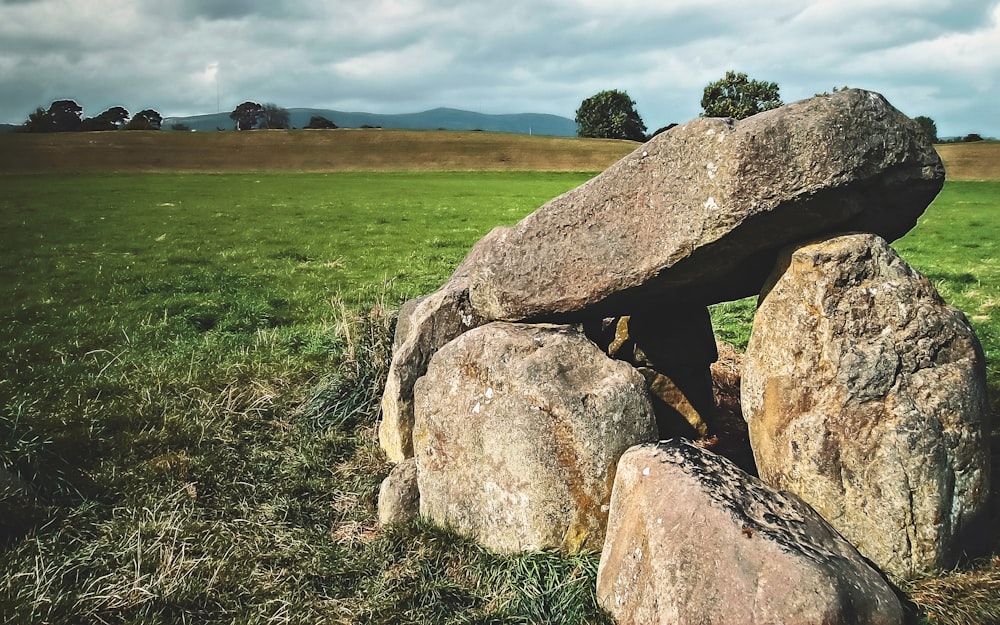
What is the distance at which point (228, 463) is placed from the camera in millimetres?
7984

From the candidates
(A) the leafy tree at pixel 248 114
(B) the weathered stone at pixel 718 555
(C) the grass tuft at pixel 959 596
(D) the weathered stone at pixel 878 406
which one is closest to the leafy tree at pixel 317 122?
(A) the leafy tree at pixel 248 114

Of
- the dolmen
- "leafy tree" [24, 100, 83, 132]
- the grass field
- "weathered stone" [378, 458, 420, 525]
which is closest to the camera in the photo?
the dolmen

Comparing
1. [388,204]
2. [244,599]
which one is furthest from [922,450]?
[388,204]

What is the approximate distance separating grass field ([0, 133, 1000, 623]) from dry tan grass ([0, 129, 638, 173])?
4935cm

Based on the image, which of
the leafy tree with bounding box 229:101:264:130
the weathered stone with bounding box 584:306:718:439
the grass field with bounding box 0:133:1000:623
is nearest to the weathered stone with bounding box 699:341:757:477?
the weathered stone with bounding box 584:306:718:439

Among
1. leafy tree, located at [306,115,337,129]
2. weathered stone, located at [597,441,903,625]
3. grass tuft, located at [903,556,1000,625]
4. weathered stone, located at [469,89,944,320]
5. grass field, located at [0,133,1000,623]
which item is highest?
leafy tree, located at [306,115,337,129]

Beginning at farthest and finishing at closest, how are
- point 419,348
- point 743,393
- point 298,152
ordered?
1. point 298,152
2. point 419,348
3. point 743,393

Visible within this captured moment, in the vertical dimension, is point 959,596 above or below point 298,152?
below

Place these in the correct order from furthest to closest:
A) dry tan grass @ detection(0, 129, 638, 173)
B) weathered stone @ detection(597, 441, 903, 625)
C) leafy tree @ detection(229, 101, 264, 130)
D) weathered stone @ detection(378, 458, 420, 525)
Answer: leafy tree @ detection(229, 101, 264, 130) → dry tan grass @ detection(0, 129, 638, 173) → weathered stone @ detection(378, 458, 420, 525) → weathered stone @ detection(597, 441, 903, 625)

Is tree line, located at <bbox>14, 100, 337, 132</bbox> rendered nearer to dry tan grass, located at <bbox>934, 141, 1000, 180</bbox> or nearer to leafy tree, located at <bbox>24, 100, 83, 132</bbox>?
leafy tree, located at <bbox>24, 100, 83, 132</bbox>

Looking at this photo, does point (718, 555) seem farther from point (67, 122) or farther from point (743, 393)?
point (67, 122)

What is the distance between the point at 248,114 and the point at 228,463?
162121 millimetres

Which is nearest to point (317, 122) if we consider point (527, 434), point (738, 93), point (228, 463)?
point (738, 93)

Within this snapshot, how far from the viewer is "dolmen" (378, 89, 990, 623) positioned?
16.4ft
